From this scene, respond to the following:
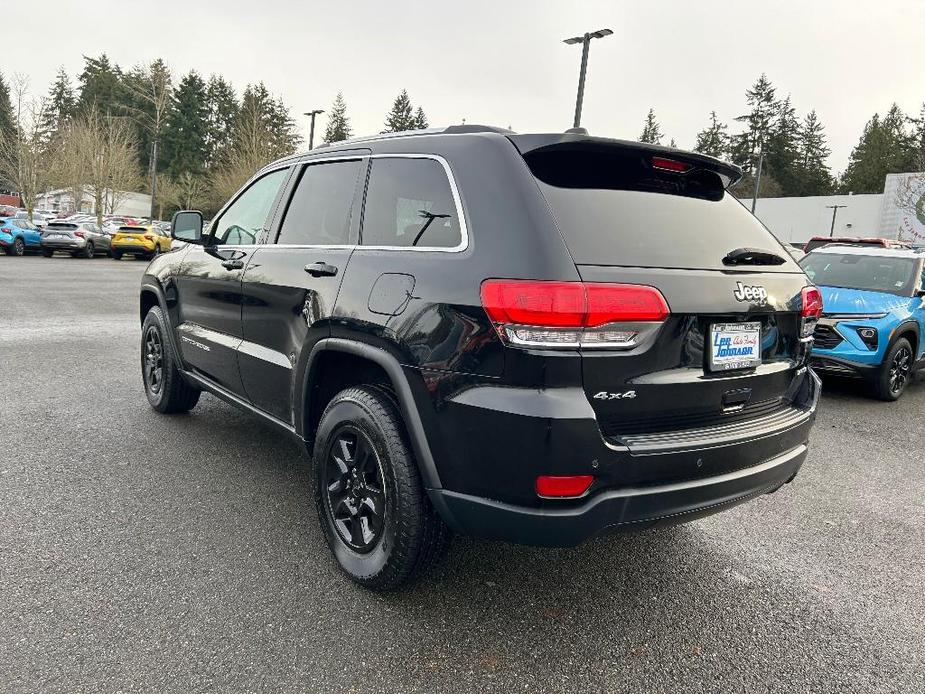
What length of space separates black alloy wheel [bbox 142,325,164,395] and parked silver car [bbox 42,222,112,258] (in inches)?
918

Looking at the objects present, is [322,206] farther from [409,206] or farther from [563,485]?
[563,485]

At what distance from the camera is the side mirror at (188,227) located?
14.6 feet

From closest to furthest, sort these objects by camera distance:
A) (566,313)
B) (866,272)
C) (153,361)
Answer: (566,313), (153,361), (866,272)

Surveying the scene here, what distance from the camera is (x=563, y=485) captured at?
2.17 m

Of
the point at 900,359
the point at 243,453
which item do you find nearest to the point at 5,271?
the point at 243,453

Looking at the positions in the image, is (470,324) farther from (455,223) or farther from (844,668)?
(844,668)

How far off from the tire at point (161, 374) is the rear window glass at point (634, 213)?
329 cm

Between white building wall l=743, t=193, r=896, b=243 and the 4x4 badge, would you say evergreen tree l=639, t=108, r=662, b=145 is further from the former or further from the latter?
the 4x4 badge

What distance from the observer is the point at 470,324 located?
2.26 meters

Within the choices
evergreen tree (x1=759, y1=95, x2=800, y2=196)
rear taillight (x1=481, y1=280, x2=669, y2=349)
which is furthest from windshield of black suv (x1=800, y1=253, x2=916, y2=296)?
evergreen tree (x1=759, y1=95, x2=800, y2=196)

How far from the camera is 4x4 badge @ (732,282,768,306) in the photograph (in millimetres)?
2547

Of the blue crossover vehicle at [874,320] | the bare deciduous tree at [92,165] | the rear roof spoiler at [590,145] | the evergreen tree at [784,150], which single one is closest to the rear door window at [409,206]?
the rear roof spoiler at [590,145]

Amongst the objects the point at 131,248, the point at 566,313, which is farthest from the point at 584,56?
the point at 131,248

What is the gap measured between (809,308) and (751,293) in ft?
1.74
